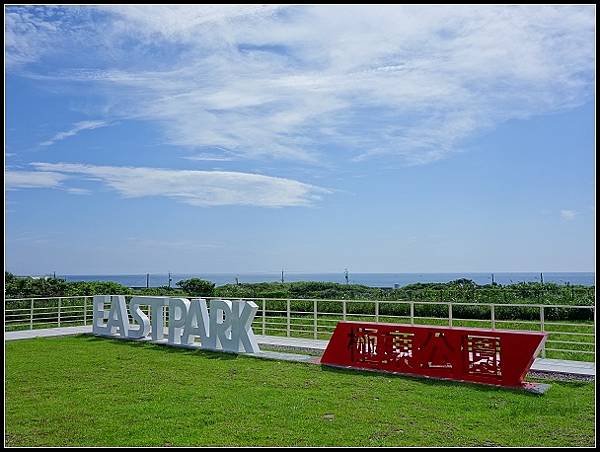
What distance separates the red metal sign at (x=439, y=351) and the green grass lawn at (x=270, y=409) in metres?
0.35

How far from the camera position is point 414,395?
7.37 meters

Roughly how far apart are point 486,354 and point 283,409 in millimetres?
3125

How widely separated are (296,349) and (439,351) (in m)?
3.68

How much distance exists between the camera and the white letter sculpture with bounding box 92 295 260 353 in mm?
11352

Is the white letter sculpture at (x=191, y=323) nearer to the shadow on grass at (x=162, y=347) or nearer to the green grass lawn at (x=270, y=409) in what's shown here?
the shadow on grass at (x=162, y=347)

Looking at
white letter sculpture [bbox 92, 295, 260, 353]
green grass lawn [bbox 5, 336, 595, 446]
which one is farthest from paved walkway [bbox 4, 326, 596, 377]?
green grass lawn [bbox 5, 336, 595, 446]

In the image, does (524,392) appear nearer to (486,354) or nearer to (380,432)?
(486,354)

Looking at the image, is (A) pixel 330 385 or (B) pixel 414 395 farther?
(A) pixel 330 385

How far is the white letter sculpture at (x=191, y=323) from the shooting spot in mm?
11352

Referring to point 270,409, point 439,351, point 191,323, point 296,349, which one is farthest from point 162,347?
point 270,409

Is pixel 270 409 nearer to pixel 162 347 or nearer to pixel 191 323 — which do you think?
pixel 191 323

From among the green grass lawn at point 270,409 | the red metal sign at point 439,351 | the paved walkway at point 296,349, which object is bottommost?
the green grass lawn at point 270,409

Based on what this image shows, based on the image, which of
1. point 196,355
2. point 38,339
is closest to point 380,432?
point 196,355

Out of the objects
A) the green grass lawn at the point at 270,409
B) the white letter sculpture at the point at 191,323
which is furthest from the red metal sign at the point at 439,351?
the white letter sculpture at the point at 191,323
